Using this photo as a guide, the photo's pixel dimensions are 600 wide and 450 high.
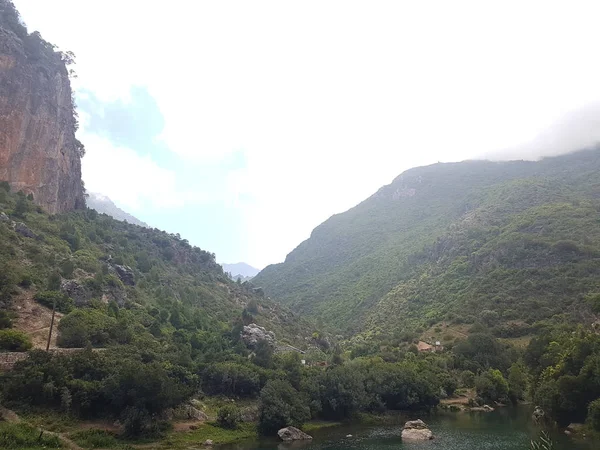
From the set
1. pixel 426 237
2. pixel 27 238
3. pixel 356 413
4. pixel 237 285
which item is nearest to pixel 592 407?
pixel 356 413

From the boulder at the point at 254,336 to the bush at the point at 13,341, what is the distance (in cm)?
4326

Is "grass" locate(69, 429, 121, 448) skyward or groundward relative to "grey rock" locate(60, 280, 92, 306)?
groundward

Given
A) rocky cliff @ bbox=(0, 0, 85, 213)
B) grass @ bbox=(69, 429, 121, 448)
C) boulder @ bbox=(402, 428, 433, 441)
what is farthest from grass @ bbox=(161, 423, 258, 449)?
rocky cliff @ bbox=(0, 0, 85, 213)

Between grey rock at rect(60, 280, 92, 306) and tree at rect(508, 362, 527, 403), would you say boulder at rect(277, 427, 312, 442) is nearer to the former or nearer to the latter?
grey rock at rect(60, 280, 92, 306)

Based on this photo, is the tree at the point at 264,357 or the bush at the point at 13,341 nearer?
the bush at the point at 13,341

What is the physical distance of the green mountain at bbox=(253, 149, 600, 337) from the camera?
103m

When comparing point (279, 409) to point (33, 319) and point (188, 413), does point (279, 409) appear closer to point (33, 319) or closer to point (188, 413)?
point (188, 413)

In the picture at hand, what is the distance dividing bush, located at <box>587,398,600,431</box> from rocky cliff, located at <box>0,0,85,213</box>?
3995 inches

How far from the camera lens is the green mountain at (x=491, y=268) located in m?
103

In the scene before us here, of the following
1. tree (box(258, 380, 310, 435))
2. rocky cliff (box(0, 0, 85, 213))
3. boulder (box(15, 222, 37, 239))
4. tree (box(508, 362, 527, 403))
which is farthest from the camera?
rocky cliff (box(0, 0, 85, 213))

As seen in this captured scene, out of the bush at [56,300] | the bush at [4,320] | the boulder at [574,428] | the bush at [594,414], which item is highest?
the bush at [56,300]

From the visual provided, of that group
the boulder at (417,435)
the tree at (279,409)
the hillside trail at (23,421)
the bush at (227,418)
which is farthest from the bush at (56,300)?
the boulder at (417,435)

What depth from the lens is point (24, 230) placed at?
Result: 2881 inches

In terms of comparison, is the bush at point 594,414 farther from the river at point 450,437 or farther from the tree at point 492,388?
the tree at point 492,388
